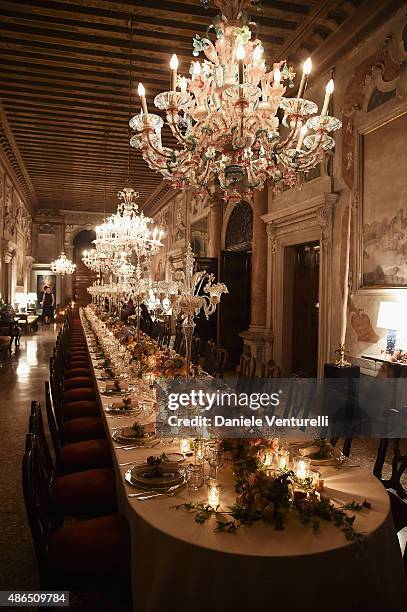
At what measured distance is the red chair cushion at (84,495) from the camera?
2.55 metres

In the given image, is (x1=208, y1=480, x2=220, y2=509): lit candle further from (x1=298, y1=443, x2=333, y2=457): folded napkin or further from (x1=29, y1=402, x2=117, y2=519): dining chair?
(x1=29, y1=402, x2=117, y2=519): dining chair

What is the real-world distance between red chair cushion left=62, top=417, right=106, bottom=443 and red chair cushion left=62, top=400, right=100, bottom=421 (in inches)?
15.3

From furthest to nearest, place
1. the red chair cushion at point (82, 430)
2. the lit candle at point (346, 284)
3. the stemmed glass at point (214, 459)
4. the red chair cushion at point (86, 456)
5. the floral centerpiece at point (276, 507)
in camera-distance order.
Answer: the lit candle at point (346, 284), the red chair cushion at point (82, 430), the red chair cushion at point (86, 456), the stemmed glass at point (214, 459), the floral centerpiece at point (276, 507)

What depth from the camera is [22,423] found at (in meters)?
5.43

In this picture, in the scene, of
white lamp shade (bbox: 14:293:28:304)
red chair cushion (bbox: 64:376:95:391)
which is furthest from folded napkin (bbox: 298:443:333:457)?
white lamp shade (bbox: 14:293:28:304)

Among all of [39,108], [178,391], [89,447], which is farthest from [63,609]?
[39,108]

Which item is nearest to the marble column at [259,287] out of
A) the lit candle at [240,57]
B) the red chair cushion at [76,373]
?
the red chair cushion at [76,373]

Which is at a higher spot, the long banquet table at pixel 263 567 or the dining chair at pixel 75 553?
the long banquet table at pixel 263 567

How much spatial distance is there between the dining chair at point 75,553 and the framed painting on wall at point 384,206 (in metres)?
4.08

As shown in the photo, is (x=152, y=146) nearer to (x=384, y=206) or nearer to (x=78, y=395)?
(x=78, y=395)

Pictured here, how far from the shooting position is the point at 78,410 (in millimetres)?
4316

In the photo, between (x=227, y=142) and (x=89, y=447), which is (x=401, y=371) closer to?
(x=227, y=142)

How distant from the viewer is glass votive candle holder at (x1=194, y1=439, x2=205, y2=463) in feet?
6.89

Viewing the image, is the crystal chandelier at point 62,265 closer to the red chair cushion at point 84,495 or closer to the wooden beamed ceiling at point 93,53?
the wooden beamed ceiling at point 93,53
